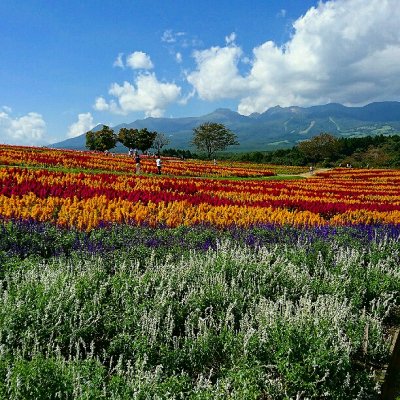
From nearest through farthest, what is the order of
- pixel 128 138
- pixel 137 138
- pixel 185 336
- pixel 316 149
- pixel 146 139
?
pixel 185 336 < pixel 146 139 < pixel 316 149 < pixel 137 138 < pixel 128 138

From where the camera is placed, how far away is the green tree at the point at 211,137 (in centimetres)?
10356

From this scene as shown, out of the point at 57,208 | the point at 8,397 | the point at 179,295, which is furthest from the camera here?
the point at 57,208

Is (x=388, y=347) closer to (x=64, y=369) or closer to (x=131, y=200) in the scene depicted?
(x=64, y=369)

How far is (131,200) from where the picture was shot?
11.7m

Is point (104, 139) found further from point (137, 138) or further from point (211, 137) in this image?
point (211, 137)

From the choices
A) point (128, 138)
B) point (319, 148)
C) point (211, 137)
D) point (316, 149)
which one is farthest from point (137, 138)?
point (319, 148)

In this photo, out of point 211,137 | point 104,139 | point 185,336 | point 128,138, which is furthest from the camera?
point 211,137

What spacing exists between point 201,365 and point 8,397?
67.4 inches

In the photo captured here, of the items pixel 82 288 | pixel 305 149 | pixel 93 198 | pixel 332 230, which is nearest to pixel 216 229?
pixel 332 230

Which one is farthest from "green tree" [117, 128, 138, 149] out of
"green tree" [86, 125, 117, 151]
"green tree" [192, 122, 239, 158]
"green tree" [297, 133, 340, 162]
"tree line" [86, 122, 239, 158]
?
"green tree" [297, 133, 340, 162]

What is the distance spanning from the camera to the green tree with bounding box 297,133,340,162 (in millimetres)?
89312

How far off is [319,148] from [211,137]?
91.1 ft

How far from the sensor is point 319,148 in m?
89.6

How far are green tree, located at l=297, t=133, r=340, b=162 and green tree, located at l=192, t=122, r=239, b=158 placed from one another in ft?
65.5
